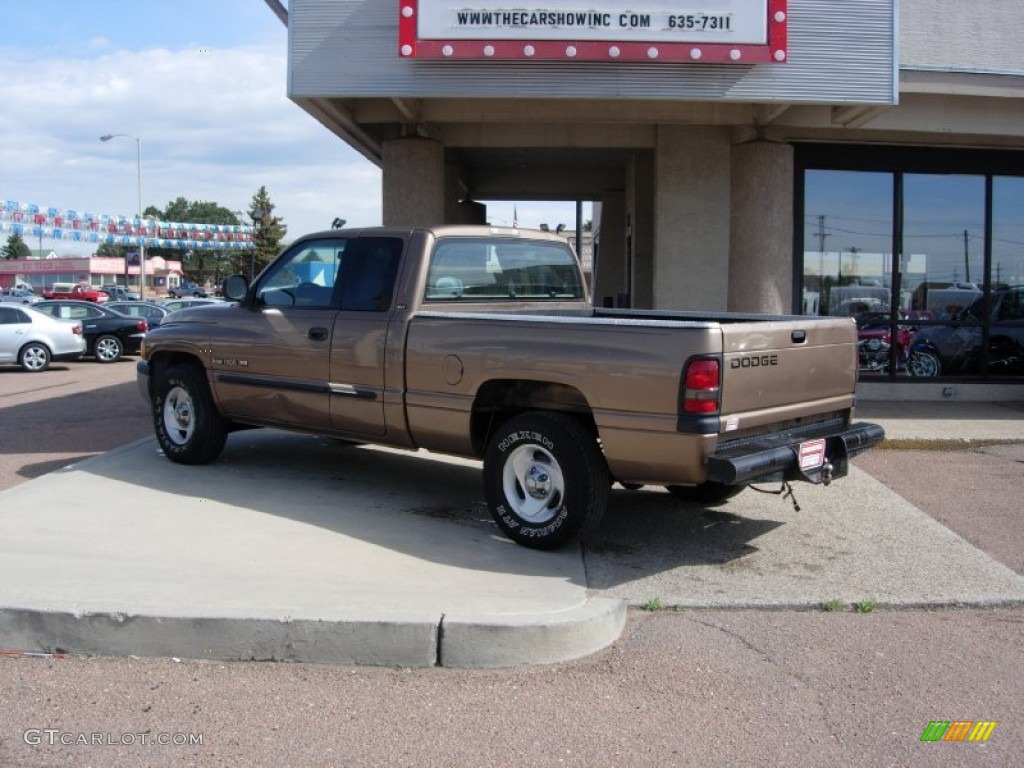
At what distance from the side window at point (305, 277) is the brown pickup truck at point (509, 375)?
0.02 m

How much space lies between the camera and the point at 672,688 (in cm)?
425

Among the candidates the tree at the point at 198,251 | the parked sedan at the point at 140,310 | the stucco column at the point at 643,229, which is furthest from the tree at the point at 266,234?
the stucco column at the point at 643,229

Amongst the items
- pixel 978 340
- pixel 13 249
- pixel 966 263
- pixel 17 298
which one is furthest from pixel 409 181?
pixel 13 249

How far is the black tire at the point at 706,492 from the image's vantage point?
7.04m

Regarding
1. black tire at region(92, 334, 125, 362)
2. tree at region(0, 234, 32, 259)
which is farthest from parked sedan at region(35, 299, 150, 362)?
tree at region(0, 234, 32, 259)

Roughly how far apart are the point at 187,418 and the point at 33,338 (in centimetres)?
1363

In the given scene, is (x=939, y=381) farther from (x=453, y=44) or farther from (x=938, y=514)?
(x=453, y=44)

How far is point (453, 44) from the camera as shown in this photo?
9.54 metres

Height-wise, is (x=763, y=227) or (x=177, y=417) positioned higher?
(x=763, y=227)

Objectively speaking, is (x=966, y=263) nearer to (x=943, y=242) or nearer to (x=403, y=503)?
(x=943, y=242)

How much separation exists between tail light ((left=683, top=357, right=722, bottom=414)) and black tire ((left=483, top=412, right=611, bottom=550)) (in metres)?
0.76

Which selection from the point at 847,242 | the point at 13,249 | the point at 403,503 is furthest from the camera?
the point at 13,249

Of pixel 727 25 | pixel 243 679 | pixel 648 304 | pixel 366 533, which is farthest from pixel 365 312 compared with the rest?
pixel 648 304

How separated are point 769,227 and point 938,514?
5.22 metres
